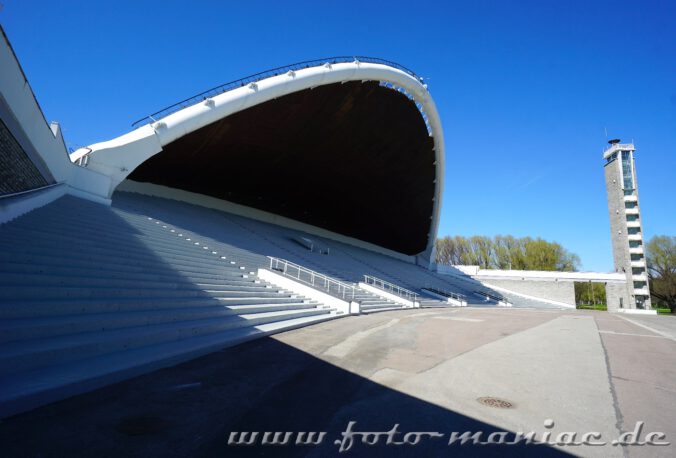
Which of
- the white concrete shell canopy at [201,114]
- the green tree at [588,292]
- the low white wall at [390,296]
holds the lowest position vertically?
the green tree at [588,292]

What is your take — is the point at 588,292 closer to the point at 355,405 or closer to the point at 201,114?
the point at 201,114

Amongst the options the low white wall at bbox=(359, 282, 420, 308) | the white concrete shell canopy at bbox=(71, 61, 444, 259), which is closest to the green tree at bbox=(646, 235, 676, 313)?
the low white wall at bbox=(359, 282, 420, 308)

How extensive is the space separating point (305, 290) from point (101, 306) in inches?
357

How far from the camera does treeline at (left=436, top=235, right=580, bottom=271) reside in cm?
6366

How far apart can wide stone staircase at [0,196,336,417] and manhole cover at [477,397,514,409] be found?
4.26 m

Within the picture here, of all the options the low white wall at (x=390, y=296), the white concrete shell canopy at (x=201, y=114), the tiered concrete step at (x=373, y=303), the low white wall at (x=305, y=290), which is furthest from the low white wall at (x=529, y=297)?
the low white wall at (x=305, y=290)

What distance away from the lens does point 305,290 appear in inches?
567

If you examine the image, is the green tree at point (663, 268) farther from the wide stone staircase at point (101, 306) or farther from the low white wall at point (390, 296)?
the wide stone staircase at point (101, 306)

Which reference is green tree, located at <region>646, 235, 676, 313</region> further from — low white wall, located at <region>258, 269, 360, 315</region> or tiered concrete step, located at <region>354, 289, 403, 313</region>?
low white wall, located at <region>258, 269, 360, 315</region>

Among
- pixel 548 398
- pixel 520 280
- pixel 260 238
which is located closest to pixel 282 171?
pixel 260 238

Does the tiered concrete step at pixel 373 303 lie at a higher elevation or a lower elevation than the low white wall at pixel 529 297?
higher

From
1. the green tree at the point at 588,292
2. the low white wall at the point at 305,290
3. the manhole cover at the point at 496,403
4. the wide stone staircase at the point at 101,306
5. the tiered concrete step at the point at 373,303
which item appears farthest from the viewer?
the green tree at the point at 588,292

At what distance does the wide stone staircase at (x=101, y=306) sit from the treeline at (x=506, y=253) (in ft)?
209

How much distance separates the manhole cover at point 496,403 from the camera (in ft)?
12.4
